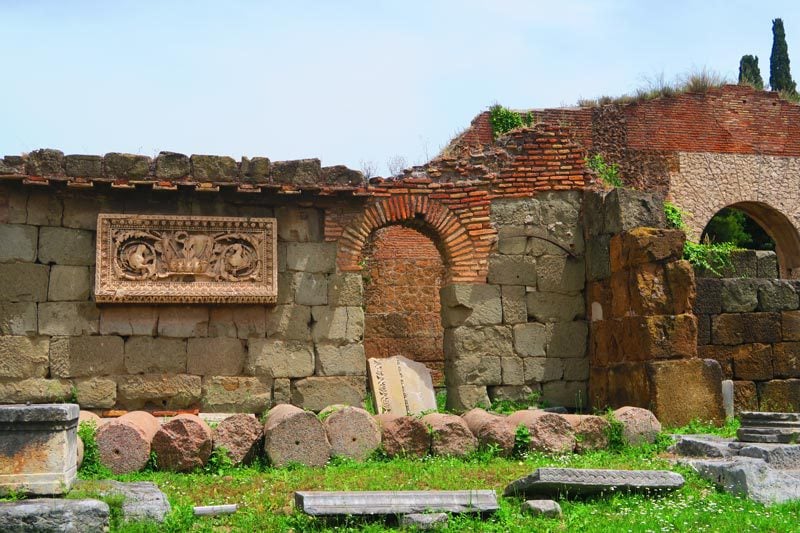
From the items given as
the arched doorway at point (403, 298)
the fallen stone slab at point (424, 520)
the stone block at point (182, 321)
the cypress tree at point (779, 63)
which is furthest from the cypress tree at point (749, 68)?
the fallen stone slab at point (424, 520)

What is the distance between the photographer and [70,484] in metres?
6.75

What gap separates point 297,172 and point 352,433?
4.09 m

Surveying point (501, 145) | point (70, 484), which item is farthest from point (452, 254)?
point (70, 484)

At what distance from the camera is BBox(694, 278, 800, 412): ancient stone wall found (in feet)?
40.5

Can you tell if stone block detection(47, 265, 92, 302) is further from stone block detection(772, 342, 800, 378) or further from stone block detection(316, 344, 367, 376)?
stone block detection(772, 342, 800, 378)

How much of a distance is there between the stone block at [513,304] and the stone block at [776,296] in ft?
10.4

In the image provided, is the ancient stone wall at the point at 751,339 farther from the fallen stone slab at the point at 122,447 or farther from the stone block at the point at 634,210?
the fallen stone slab at the point at 122,447

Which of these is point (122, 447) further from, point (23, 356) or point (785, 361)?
point (785, 361)

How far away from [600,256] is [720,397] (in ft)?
7.74

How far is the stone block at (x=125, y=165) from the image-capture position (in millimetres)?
11344

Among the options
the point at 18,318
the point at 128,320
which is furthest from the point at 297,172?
the point at 18,318

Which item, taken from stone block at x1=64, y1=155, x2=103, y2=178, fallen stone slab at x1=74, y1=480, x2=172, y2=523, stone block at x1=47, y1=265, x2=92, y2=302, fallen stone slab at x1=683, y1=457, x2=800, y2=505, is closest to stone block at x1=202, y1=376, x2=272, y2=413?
stone block at x1=47, y1=265, x2=92, y2=302

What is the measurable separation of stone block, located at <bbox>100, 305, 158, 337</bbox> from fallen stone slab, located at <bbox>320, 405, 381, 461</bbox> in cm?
328

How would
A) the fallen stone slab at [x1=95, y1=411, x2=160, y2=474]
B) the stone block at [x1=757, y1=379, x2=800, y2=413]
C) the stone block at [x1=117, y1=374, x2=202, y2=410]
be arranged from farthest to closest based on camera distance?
the stone block at [x1=757, y1=379, x2=800, y2=413]
the stone block at [x1=117, y1=374, x2=202, y2=410]
the fallen stone slab at [x1=95, y1=411, x2=160, y2=474]
